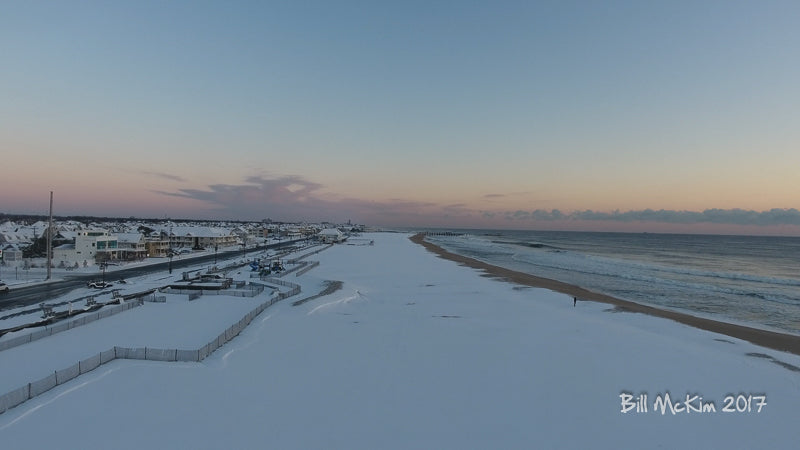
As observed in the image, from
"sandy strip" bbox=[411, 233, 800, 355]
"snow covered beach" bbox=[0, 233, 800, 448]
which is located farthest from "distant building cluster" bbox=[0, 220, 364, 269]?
"sandy strip" bbox=[411, 233, 800, 355]

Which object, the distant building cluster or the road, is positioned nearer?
the road

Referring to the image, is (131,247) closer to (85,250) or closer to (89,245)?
(89,245)

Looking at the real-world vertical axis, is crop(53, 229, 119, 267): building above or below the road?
above

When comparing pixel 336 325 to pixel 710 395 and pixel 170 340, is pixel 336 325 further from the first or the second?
pixel 710 395

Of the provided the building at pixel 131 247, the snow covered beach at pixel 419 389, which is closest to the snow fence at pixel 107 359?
the snow covered beach at pixel 419 389

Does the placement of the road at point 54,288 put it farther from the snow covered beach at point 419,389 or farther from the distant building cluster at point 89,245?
the snow covered beach at point 419,389

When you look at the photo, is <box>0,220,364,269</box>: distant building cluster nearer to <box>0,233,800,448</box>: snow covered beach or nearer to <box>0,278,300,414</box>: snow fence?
<box>0,233,800,448</box>: snow covered beach

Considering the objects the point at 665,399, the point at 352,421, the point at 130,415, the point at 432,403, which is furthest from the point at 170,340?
the point at 665,399

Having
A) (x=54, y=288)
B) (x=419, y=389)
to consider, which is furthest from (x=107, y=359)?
(x=54, y=288)
